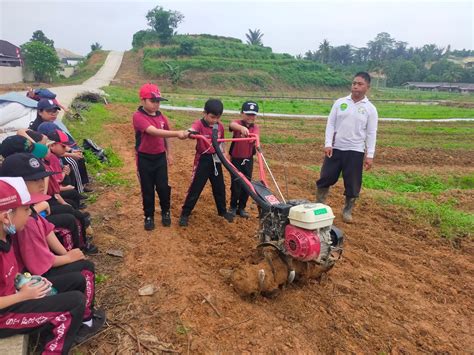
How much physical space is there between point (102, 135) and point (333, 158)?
25.3 ft

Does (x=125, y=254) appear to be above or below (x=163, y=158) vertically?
below

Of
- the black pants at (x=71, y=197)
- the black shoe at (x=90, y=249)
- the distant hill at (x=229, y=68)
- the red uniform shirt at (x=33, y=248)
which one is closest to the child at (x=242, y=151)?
the black shoe at (x=90, y=249)

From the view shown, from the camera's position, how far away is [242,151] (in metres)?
5.38

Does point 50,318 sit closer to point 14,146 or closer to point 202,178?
point 14,146

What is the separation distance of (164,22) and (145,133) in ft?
199

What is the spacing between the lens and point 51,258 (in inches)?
114

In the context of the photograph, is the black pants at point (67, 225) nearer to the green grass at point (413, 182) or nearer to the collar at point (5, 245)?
the collar at point (5, 245)

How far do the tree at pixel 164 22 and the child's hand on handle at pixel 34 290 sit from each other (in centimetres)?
6162

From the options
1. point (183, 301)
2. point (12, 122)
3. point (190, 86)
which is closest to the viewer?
point (183, 301)

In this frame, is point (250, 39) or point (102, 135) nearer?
point (102, 135)

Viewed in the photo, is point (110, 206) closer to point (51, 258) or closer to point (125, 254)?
point (125, 254)

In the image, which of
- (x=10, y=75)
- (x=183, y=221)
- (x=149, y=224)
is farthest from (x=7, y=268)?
(x=10, y=75)

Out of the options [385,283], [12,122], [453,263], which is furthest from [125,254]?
[12,122]

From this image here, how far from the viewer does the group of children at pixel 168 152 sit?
4531mm
